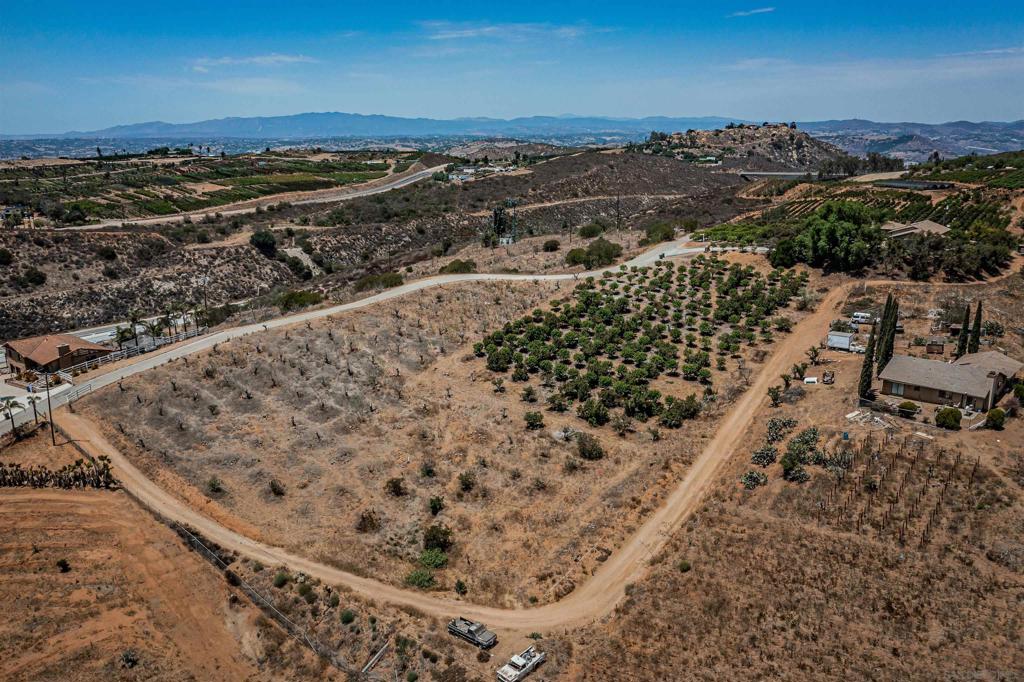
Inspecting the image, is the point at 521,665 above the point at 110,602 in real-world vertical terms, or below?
above

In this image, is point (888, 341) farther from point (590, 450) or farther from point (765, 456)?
point (590, 450)

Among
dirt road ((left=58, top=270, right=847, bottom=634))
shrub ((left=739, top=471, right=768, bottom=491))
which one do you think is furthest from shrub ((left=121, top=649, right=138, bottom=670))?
shrub ((left=739, top=471, right=768, bottom=491))

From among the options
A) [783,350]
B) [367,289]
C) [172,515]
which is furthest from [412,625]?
[367,289]

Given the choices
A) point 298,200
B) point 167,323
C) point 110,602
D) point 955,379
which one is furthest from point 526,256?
point 298,200

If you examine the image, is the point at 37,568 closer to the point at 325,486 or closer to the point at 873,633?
the point at 325,486

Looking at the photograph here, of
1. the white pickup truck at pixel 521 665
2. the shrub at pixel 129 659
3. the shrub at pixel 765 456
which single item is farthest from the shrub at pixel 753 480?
the shrub at pixel 129 659
